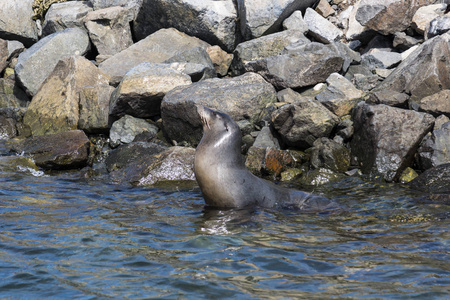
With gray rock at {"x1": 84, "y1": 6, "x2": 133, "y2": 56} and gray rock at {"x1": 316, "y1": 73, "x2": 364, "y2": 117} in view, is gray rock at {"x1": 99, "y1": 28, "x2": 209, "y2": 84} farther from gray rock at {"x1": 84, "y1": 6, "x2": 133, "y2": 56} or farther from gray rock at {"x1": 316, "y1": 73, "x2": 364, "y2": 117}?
gray rock at {"x1": 316, "y1": 73, "x2": 364, "y2": 117}

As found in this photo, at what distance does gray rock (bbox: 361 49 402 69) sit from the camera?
12.5 metres

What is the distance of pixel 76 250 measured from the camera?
17.6 feet

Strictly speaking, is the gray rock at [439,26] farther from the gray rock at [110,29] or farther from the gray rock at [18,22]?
the gray rock at [18,22]

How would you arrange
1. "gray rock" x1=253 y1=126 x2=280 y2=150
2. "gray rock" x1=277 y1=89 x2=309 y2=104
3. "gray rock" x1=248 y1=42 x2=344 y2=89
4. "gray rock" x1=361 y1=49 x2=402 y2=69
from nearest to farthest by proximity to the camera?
"gray rock" x1=253 y1=126 x2=280 y2=150 < "gray rock" x1=277 y1=89 x2=309 y2=104 < "gray rock" x1=248 y1=42 x2=344 y2=89 < "gray rock" x1=361 y1=49 x2=402 y2=69

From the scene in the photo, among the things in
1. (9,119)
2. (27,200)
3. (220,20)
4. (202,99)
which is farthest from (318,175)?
(9,119)

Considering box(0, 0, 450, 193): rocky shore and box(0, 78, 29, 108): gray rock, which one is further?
box(0, 78, 29, 108): gray rock

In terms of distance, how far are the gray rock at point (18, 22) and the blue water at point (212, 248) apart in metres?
10.7

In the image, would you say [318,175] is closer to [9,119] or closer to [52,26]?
[9,119]

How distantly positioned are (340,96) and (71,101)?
6333mm

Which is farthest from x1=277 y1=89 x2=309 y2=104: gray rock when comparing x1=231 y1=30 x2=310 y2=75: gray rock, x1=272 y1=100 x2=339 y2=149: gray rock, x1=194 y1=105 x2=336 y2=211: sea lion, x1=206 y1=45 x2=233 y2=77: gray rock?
x1=194 y1=105 x2=336 y2=211: sea lion

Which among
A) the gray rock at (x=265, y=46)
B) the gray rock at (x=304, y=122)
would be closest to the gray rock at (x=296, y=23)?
the gray rock at (x=265, y=46)

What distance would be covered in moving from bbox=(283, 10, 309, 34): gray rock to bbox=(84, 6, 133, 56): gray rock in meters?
5.00

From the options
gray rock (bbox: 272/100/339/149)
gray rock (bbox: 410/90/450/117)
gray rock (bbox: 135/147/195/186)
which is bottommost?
gray rock (bbox: 135/147/195/186)

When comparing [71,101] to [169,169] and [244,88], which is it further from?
[169,169]
